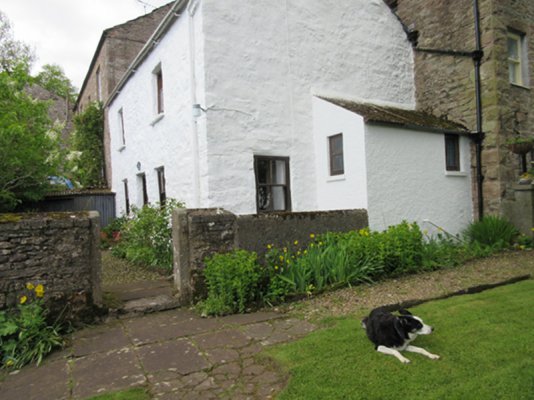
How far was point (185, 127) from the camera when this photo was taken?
8.42 meters

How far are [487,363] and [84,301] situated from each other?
4573mm

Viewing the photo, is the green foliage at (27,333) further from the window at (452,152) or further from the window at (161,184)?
the window at (452,152)

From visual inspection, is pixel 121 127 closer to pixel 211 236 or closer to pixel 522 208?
pixel 211 236

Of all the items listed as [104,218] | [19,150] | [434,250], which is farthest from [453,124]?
[104,218]

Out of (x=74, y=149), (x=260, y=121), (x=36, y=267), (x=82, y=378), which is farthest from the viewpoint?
(x=74, y=149)

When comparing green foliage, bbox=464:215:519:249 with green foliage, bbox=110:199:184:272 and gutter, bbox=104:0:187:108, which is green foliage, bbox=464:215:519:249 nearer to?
green foliage, bbox=110:199:184:272

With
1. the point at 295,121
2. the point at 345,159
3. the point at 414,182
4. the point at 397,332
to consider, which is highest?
the point at 295,121

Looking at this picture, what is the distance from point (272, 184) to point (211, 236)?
11.2 feet

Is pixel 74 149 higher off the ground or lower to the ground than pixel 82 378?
higher

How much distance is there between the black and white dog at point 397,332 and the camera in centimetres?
329

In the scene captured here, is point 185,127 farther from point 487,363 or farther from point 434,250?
point 487,363

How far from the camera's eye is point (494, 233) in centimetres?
871

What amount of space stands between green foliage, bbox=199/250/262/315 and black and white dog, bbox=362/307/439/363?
2.07 meters

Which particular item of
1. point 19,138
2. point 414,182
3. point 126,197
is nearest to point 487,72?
point 414,182
